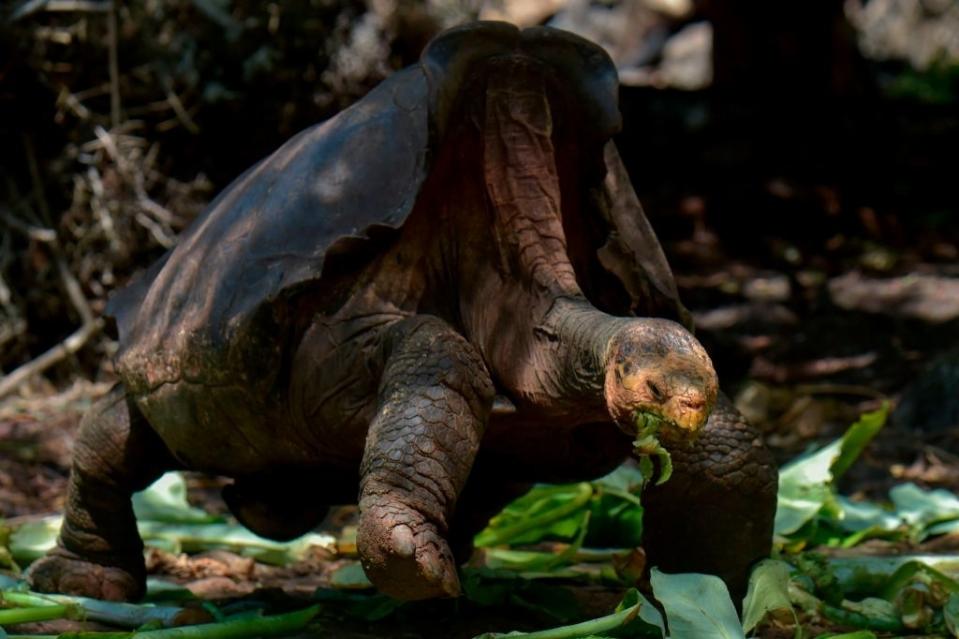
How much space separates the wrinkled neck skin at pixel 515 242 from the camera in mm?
3109

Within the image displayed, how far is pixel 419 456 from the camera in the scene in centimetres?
284

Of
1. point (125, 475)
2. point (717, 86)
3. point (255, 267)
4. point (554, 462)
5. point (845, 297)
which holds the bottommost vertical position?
point (845, 297)

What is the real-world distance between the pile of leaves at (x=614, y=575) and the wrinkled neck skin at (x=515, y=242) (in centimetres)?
45

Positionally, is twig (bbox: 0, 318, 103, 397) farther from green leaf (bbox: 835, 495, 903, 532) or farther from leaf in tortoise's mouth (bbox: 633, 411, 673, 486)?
leaf in tortoise's mouth (bbox: 633, 411, 673, 486)

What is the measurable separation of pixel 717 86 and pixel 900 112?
2.22 metres

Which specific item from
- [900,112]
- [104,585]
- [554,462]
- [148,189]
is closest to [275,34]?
[148,189]

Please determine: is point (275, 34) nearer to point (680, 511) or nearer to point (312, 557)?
point (312, 557)

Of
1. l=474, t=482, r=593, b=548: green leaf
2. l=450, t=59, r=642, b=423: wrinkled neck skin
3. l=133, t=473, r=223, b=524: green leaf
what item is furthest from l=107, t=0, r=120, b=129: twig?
l=450, t=59, r=642, b=423: wrinkled neck skin

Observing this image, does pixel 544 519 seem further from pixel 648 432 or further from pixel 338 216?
pixel 648 432

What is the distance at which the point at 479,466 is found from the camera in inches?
139

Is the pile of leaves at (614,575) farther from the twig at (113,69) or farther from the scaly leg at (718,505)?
the twig at (113,69)

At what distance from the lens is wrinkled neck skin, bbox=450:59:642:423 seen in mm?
3109

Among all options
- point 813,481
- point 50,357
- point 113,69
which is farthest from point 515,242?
point 50,357

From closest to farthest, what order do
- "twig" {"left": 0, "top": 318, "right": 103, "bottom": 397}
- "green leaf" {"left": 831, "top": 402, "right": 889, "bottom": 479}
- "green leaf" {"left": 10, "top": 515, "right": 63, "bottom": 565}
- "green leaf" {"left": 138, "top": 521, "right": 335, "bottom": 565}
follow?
"green leaf" {"left": 10, "top": 515, "right": 63, "bottom": 565}
"green leaf" {"left": 138, "top": 521, "right": 335, "bottom": 565}
"green leaf" {"left": 831, "top": 402, "right": 889, "bottom": 479}
"twig" {"left": 0, "top": 318, "right": 103, "bottom": 397}
